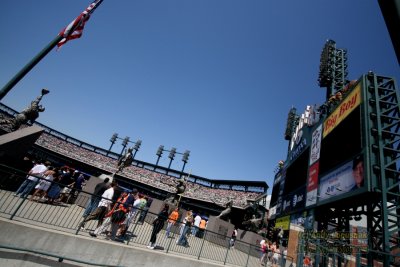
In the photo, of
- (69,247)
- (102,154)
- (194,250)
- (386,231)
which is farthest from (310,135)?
(102,154)

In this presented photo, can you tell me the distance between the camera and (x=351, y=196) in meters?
8.07

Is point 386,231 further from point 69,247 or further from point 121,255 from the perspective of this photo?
point 69,247

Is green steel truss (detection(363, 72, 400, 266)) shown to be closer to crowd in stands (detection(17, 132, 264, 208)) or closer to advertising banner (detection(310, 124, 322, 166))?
advertising banner (detection(310, 124, 322, 166))

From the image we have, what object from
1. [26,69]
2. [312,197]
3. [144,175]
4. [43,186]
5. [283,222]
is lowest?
[43,186]

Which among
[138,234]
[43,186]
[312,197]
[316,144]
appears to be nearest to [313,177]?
[312,197]

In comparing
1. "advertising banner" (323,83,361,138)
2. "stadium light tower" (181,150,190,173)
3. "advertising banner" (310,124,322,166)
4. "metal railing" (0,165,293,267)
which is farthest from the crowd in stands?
"advertising banner" (323,83,361,138)

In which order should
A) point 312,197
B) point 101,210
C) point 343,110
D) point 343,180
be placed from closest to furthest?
point 101,210, point 343,180, point 343,110, point 312,197

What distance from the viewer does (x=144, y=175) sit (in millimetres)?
49062

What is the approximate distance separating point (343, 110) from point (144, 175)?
43618 mm

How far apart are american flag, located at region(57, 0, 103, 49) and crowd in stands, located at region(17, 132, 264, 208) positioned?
101ft

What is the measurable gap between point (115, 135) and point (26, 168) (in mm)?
56772

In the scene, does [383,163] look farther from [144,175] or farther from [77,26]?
[144,175]

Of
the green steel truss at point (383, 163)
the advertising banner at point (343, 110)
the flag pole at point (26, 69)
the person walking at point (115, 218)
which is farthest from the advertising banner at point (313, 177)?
the flag pole at point (26, 69)

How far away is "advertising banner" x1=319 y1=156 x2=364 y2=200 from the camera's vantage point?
813 centimetres
